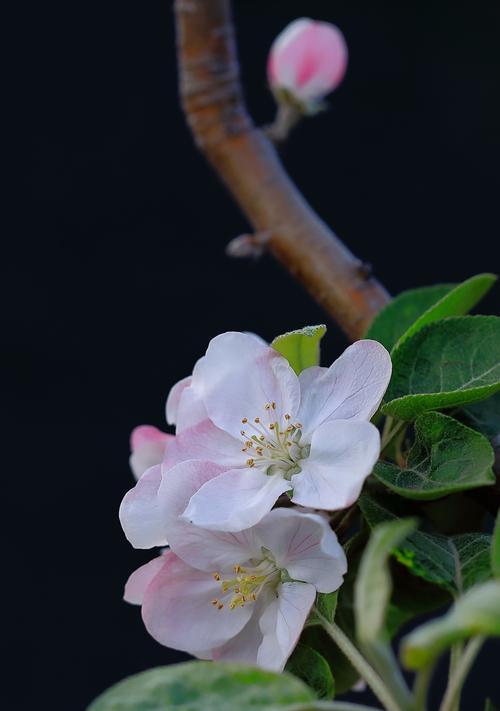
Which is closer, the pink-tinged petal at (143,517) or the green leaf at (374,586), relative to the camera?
the green leaf at (374,586)

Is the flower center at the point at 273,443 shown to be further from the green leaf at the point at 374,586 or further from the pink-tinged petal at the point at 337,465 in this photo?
the green leaf at the point at 374,586

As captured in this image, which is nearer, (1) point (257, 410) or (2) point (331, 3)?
(1) point (257, 410)

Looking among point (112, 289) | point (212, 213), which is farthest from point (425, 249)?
point (112, 289)

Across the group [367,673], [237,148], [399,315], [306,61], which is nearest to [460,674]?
[367,673]

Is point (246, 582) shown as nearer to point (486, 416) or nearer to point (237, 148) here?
point (486, 416)

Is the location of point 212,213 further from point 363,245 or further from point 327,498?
point 327,498

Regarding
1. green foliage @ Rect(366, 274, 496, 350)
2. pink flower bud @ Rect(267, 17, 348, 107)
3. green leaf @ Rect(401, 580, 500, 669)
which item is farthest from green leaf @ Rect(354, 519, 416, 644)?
pink flower bud @ Rect(267, 17, 348, 107)

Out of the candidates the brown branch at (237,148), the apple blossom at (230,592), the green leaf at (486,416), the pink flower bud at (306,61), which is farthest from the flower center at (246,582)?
the pink flower bud at (306,61)
